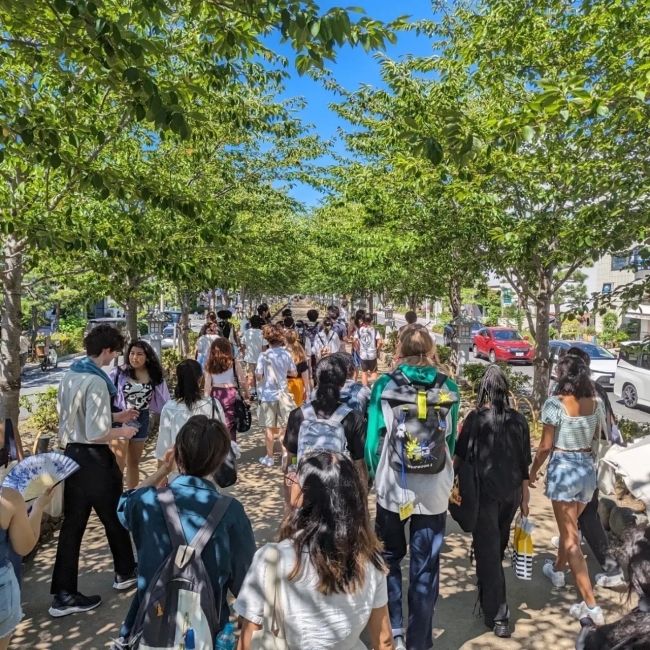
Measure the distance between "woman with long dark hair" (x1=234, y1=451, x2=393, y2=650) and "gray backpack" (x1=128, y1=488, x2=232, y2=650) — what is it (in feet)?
0.90

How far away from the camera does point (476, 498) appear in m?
3.53

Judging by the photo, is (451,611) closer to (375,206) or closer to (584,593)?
(584,593)

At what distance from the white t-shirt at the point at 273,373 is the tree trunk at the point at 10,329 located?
2.76 meters

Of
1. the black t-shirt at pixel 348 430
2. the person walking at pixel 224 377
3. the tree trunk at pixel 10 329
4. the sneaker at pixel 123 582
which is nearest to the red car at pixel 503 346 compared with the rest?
the person walking at pixel 224 377

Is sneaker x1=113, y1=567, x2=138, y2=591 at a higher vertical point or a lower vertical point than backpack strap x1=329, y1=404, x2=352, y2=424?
lower

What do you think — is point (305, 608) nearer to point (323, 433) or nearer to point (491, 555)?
point (323, 433)

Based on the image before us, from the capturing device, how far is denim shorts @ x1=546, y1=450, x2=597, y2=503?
3754 mm

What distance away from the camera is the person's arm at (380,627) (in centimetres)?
191

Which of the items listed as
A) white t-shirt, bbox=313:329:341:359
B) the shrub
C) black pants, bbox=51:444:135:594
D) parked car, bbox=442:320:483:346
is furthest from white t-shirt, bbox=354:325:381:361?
black pants, bbox=51:444:135:594

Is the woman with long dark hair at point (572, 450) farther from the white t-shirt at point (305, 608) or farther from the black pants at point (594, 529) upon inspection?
the white t-shirt at point (305, 608)

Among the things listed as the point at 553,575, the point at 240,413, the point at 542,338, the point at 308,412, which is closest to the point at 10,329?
the point at 240,413

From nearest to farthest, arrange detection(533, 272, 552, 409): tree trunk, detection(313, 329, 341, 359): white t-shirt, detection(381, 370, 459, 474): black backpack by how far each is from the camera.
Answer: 1. detection(381, 370, 459, 474): black backpack
2. detection(533, 272, 552, 409): tree trunk
3. detection(313, 329, 341, 359): white t-shirt

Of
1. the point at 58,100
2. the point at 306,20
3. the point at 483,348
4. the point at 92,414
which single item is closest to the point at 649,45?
the point at 306,20

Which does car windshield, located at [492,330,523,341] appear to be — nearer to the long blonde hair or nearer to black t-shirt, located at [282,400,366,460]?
the long blonde hair
